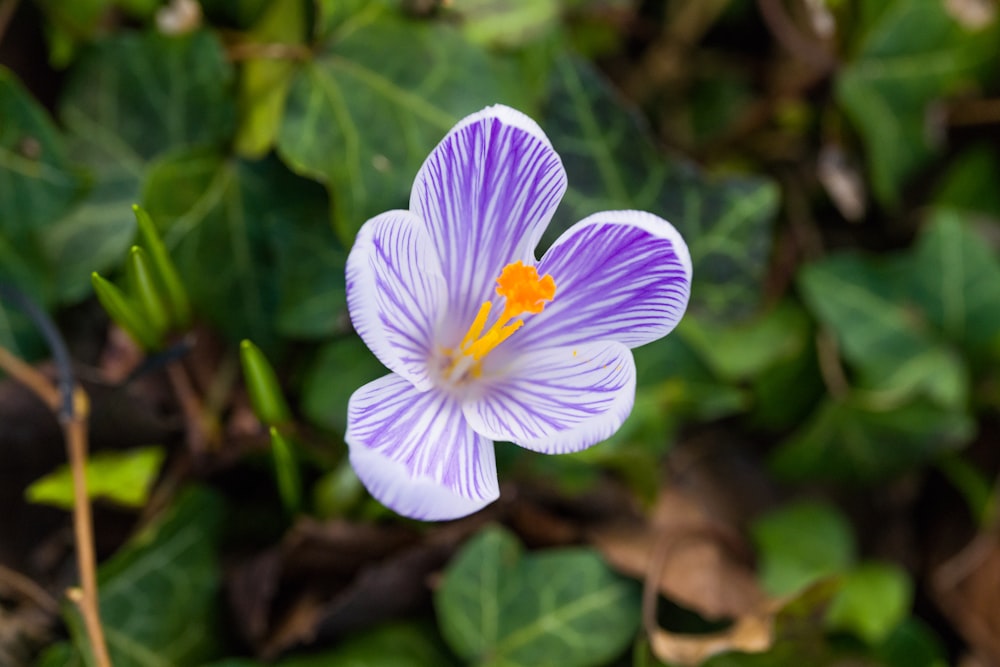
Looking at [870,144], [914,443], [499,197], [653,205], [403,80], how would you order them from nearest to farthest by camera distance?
[499,197], [403,80], [653,205], [914,443], [870,144]

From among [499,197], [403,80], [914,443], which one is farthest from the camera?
[914,443]

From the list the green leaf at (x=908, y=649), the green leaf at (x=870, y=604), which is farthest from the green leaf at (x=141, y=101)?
the green leaf at (x=908, y=649)

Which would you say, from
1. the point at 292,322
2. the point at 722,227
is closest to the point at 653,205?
the point at 722,227

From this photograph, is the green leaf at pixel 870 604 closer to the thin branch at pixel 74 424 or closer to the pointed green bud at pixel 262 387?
the pointed green bud at pixel 262 387

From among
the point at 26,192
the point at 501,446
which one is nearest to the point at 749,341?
the point at 501,446

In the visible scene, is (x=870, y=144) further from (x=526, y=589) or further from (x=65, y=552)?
(x=65, y=552)

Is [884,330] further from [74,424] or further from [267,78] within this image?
[74,424]
